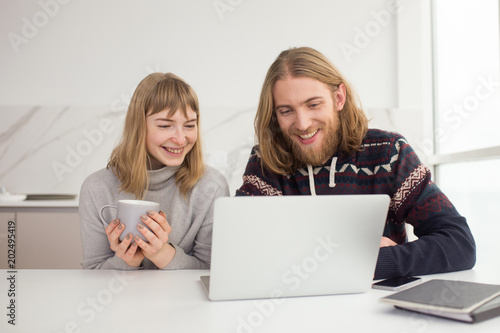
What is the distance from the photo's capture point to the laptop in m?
0.76

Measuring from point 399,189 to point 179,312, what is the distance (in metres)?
0.92

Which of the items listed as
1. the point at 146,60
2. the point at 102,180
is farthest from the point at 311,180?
the point at 146,60

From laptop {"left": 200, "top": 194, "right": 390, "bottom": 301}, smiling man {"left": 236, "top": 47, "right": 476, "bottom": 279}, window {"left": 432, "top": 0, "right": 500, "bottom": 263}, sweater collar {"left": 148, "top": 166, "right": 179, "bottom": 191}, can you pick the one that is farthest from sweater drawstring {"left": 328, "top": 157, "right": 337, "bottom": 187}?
window {"left": 432, "top": 0, "right": 500, "bottom": 263}

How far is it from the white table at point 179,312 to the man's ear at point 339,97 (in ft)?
2.87

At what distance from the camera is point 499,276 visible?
103 centimetres

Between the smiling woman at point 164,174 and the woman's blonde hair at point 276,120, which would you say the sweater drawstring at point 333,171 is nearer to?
the woman's blonde hair at point 276,120

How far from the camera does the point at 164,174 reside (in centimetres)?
152

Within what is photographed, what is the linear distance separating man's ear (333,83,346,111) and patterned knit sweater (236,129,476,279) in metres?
0.15

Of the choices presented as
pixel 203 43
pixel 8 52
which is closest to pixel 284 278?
pixel 203 43

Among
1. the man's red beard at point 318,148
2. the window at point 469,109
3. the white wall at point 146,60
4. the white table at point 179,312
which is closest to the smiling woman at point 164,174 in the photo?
the man's red beard at point 318,148

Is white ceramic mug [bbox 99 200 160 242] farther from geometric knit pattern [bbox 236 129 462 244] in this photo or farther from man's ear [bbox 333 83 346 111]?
man's ear [bbox 333 83 346 111]

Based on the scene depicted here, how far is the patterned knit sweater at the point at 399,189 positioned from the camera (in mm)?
1066

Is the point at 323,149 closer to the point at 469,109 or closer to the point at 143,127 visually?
the point at 143,127

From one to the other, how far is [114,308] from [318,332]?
360 millimetres
